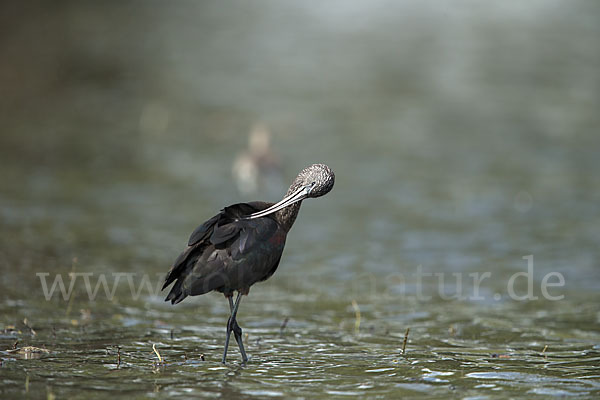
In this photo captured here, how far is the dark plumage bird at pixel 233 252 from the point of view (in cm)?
719

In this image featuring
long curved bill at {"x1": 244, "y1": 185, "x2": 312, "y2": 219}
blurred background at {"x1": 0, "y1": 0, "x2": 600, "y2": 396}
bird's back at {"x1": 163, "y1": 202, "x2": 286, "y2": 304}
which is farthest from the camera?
blurred background at {"x1": 0, "y1": 0, "x2": 600, "y2": 396}

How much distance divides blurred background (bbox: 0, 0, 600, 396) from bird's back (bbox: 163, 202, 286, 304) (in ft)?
2.30

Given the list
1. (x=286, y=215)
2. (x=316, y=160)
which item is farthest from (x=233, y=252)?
(x=316, y=160)

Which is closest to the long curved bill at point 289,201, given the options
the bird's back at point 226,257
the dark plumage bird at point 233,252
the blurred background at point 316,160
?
the dark plumage bird at point 233,252

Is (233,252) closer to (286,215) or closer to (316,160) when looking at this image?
(286,215)

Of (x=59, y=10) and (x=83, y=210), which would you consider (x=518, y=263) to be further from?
(x=59, y=10)

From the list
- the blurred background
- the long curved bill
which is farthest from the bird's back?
the blurred background

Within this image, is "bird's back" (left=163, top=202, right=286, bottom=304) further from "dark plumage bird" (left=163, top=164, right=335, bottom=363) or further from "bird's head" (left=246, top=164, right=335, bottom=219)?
"bird's head" (left=246, top=164, right=335, bottom=219)

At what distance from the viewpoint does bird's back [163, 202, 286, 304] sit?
718cm

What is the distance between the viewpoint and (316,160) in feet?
58.1

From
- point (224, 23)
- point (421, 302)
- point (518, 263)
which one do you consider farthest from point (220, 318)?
point (224, 23)

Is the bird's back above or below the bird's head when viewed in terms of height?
below

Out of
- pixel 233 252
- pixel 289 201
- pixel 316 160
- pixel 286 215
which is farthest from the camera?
pixel 316 160

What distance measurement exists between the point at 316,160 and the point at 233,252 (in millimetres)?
10639
